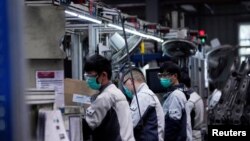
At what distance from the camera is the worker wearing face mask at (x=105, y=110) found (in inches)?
146

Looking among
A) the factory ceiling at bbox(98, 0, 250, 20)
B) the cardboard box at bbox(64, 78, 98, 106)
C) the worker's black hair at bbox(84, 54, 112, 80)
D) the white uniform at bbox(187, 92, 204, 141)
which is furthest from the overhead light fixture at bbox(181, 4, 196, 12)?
the worker's black hair at bbox(84, 54, 112, 80)

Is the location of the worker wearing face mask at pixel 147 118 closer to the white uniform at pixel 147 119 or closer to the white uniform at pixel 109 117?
the white uniform at pixel 147 119

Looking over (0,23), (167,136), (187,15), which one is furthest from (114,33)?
(187,15)

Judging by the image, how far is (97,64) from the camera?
12.5 feet

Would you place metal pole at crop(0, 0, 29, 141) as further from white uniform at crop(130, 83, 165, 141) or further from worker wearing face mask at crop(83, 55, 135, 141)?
white uniform at crop(130, 83, 165, 141)

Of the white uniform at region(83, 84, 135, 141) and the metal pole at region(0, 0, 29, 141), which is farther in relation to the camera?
the white uniform at region(83, 84, 135, 141)

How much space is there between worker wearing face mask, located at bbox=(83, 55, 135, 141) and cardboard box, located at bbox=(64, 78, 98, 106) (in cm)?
18

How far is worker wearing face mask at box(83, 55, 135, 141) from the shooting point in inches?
146

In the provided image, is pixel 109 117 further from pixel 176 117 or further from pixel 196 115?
pixel 196 115

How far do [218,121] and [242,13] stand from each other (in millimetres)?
12364

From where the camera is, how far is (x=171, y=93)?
5898 millimetres

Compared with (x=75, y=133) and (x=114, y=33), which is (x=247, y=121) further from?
(x=75, y=133)

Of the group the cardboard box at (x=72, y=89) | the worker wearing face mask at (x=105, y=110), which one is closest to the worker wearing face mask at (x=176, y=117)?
the cardboard box at (x=72, y=89)

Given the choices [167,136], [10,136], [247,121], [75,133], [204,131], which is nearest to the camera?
[10,136]
